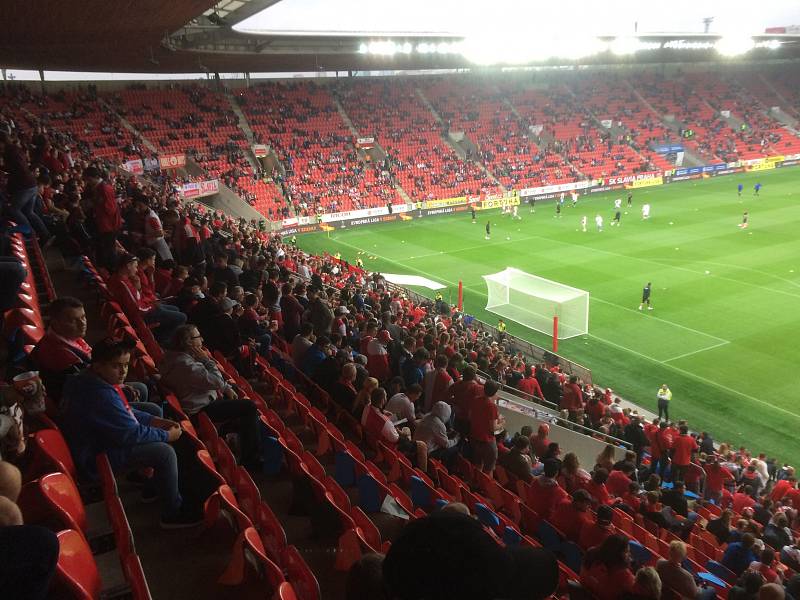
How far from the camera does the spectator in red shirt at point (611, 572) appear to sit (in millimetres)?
4922

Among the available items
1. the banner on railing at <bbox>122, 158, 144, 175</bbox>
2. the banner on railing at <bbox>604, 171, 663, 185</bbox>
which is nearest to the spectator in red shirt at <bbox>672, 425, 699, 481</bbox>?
the banner on railing at <bbox>122, 158, 144, 175</bbox>

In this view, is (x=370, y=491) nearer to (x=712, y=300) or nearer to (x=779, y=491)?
(x=779, y=491)

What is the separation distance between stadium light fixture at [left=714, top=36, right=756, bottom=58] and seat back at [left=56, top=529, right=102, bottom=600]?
2519 inches

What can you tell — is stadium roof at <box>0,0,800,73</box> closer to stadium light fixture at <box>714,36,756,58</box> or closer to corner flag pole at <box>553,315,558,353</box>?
stadium light fixture at <box>714,36,756,58</box>

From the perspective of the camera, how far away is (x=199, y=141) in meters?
42.7

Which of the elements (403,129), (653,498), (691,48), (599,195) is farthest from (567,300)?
(691,48)

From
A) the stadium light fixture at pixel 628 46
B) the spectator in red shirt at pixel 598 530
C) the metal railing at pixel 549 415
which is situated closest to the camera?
the spectator in red shirt at pixel 598 530

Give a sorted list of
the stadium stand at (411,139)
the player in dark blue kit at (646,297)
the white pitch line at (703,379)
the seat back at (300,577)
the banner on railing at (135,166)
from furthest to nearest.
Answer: the stadium stand at (411,139) < the banner on railing at (135,166) < the player in dark blue kit at (646,297) < the white pitch line at (703,379) < the seat back at (300,577)

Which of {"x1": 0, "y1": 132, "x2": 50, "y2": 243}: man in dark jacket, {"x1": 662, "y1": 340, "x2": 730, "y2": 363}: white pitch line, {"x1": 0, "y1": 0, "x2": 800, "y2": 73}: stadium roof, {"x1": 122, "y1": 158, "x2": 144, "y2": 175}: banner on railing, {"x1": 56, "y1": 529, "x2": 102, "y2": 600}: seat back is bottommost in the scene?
{"x1": 662, "y1": 340, "x2": 730, "y2": 363}: white pitch line

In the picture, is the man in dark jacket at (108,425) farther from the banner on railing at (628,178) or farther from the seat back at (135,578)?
the banner on railing at (628,178)

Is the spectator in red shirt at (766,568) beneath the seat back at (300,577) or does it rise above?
beneath

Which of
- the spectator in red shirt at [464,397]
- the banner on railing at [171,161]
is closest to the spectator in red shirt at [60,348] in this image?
the spectator in red shirt at [464,397]

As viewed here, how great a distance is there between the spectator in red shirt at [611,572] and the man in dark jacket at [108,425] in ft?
10.9

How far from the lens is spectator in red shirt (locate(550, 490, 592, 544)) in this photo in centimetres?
629
